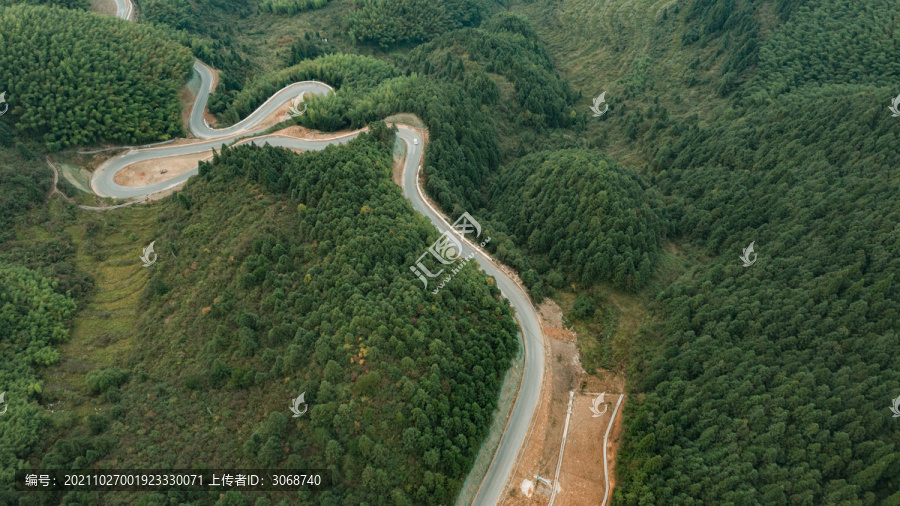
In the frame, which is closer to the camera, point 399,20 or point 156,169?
point 156,169

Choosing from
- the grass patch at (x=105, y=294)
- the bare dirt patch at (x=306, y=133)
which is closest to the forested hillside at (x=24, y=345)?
the grass patch at (x=105, y=294)

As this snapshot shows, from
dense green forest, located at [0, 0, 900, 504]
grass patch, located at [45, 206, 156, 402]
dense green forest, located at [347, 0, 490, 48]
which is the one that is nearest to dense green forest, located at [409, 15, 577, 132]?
dense green forest, located at [0, 0, 900, 504]

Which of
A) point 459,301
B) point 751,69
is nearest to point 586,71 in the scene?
point 751,69

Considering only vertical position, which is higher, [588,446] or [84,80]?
[84,80]

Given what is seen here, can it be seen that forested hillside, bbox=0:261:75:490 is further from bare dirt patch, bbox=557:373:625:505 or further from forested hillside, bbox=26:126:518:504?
bare dirt patch, bbox=557:373:625:505

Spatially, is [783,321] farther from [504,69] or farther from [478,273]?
[504,69]

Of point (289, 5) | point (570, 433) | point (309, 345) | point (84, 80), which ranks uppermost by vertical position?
point (289, 5)

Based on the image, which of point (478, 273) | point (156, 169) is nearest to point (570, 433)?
point (478, 273)
